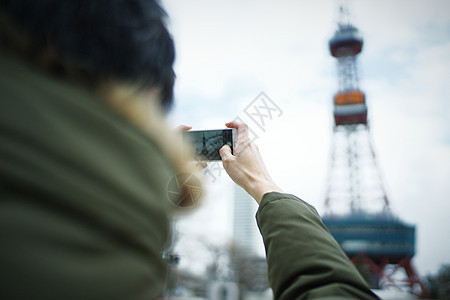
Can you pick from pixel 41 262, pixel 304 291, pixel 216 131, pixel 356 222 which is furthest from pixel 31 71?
pixel 356 222

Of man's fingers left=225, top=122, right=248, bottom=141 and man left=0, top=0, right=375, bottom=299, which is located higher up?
man's fingers left=225, top=122, right=248, bottom=141

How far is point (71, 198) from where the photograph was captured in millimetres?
279

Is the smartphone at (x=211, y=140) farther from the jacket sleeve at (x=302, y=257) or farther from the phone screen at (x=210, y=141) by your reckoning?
the jacket sleeve at (x=302, y=257)

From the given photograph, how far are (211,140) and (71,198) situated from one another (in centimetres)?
78

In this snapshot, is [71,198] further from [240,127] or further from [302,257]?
[240,127]

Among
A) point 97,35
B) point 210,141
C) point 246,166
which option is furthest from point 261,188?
point 97,35

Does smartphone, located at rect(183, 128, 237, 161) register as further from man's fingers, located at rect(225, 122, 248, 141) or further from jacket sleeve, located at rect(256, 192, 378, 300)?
jacket sleeve, located at rect(256, 192, 378, 300)

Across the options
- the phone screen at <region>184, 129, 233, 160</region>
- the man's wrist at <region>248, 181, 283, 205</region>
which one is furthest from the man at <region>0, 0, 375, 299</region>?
the phone screen at <region>184, 129, 233, 160</region>

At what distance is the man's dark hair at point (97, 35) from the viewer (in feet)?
1.18

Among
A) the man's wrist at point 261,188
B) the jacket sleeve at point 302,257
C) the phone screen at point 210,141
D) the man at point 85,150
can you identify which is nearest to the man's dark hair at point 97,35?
the man at point 85,150

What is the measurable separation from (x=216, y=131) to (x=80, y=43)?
717 millimetres

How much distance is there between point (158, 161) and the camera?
0.37 meters

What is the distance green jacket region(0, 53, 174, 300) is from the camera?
0.84 ft

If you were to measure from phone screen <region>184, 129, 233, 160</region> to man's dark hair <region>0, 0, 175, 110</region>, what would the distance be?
1.79ft
